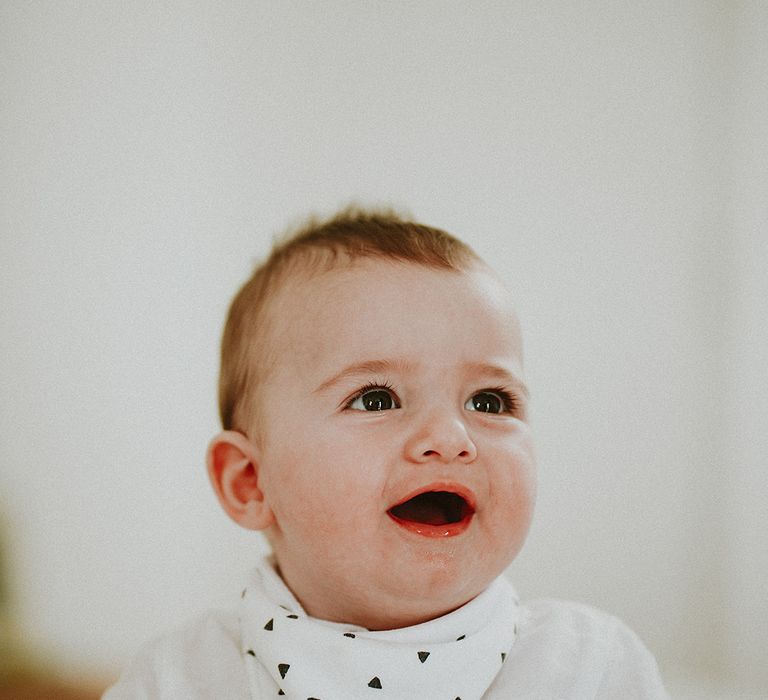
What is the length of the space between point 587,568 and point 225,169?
104 cm

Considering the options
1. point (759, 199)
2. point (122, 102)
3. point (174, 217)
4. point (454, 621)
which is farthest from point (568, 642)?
point (122, 102)

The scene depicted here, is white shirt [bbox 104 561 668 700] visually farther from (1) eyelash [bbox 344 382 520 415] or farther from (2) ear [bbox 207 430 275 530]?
(1) eyelash [bbox 344 382 520 415]

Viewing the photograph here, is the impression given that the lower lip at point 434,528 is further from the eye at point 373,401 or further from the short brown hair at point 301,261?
the short brown hair at point 301,261

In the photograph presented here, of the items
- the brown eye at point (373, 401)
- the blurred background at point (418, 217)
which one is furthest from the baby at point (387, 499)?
the blurred background at point (418, 217)

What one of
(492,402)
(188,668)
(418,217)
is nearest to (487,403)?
(492,402)

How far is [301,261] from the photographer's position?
796mm

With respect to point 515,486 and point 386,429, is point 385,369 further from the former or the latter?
point 515,486

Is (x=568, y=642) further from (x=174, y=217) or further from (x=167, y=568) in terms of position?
(x=174, y=217)

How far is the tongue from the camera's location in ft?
2.36

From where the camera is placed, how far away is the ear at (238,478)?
80 centimetres

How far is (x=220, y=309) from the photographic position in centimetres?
153

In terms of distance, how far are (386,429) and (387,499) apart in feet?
0.21

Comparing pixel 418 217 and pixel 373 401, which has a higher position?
pixel 418 217

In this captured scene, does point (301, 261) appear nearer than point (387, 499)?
No
